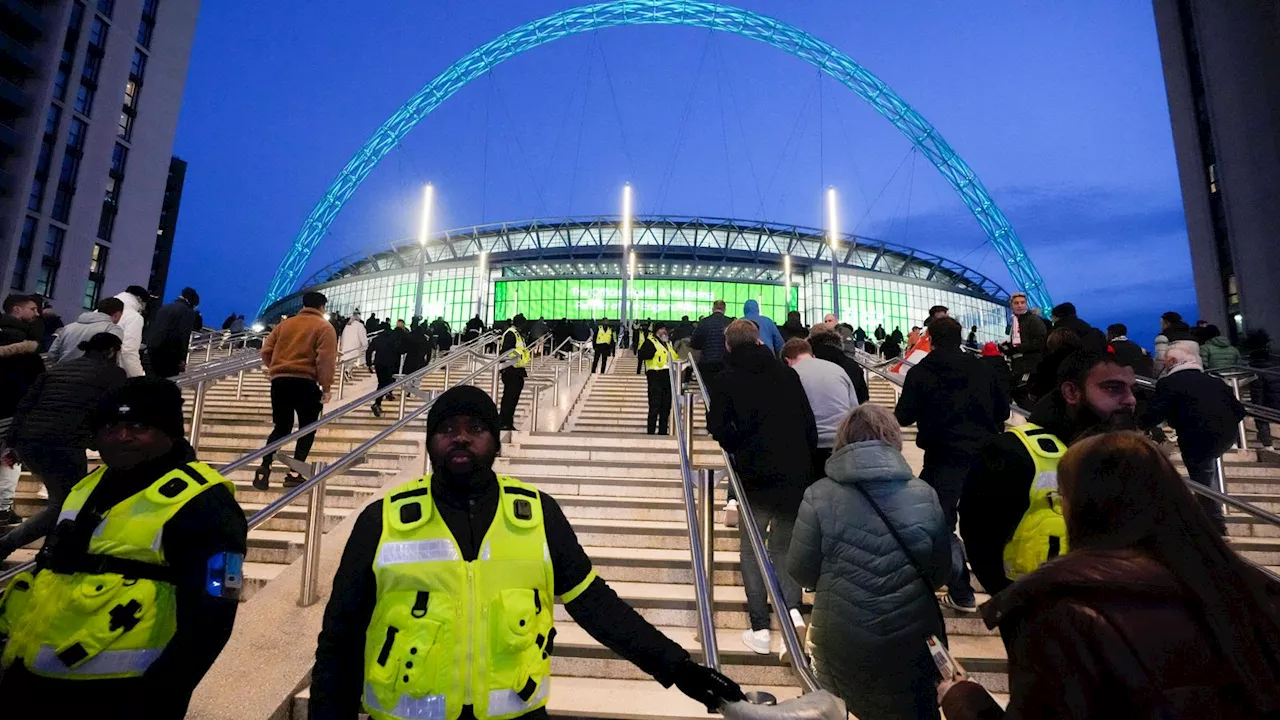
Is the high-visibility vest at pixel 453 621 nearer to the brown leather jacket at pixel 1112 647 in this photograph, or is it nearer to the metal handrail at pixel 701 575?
the metal handrail at pixel 701 575

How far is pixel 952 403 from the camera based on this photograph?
12.8 feet

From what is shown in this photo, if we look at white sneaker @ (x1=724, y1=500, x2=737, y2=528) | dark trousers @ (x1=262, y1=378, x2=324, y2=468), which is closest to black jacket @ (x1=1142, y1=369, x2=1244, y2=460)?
white sneaker @ (x1=724, y1=500, x2=737, y2=528)

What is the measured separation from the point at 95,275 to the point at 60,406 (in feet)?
158

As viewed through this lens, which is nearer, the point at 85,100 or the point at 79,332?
the point at 79,332

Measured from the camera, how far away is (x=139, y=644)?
185 cm

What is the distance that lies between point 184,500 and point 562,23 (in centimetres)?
5415

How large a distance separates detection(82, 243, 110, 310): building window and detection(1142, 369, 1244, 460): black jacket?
169ft

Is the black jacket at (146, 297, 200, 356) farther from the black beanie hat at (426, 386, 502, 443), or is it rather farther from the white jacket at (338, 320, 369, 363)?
the black beanie hat at (426, 386, 502, 443)

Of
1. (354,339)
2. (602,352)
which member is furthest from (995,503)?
(602,352)

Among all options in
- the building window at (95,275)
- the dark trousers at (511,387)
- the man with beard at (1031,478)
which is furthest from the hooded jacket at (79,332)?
the building window at (95,275)

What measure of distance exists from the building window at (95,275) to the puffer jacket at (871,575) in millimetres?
50796

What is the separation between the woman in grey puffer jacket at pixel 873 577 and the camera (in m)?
2.51

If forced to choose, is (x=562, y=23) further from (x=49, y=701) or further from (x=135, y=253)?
(x=49, y=701)

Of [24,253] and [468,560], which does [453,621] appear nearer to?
[468,560]
